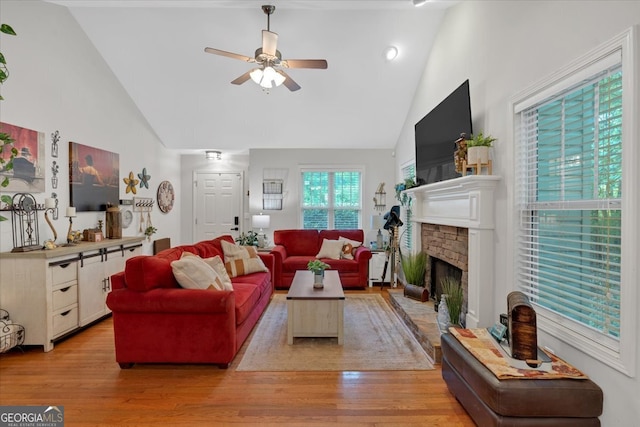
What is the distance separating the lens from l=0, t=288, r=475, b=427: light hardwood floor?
2.09m

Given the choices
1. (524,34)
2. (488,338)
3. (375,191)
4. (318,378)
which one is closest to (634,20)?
(524,34)

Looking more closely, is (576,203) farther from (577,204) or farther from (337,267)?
(337,267)

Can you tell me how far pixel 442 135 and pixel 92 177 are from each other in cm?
444

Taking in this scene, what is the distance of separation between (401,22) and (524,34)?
6.58ft

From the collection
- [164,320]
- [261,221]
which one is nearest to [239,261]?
[164,320]

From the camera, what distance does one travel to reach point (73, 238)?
12.2 feet

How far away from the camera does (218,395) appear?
234 cm

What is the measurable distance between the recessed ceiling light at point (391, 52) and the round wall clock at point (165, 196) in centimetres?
464

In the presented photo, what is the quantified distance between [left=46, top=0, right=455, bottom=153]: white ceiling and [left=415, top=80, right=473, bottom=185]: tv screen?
3.92ft

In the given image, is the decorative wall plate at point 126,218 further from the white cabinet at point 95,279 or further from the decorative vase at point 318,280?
the decorative vase at point 318,280

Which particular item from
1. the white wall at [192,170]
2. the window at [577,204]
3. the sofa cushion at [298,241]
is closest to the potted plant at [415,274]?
the window at [577,204]

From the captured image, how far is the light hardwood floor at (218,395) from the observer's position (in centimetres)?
209

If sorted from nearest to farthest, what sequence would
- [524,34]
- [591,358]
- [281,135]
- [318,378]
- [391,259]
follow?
1. [591,358]
2. [524,34]
3. [318,378]
4. [391,259]
5. [281,135]

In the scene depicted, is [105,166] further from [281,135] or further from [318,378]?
[318,378]
